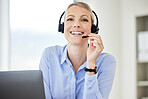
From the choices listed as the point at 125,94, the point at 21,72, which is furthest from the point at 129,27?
the point at 21,72

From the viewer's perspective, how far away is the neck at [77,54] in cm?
132

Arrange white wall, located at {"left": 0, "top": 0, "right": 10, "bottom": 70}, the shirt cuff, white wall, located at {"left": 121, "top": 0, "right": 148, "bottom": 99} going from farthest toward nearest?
white wall, located at {"left": 121, "top": 0, "right": 148, "bottom": 99} → white wall, located at {"left": 0, "top": 0, "right": 10, "bottom": 70} → the shirt cuff

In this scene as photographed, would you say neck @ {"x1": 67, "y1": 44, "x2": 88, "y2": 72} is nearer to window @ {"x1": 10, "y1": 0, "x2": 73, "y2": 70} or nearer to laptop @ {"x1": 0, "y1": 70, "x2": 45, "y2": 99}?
laptop @ {"x1": 0, "y1": 70, "x2": 45, "y2": 99}

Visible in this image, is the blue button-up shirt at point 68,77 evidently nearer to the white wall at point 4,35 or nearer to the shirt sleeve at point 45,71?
the shirt sleeve at point 45,71

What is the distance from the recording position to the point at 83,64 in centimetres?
131

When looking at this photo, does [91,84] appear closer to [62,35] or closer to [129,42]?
[62,35]

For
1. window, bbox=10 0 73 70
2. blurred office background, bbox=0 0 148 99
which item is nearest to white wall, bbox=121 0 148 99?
blurred office background, bbox=0 0 148 99

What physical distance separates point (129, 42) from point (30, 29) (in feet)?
5.56

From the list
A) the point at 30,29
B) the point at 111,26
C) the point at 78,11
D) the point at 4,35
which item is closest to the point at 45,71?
the point at 78,11

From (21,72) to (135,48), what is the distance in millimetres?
2874

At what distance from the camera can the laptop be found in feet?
2.66

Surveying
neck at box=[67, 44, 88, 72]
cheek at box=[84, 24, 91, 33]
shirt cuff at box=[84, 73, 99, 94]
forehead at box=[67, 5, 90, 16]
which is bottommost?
shirt cuff at box=[84, 73, 99, 94]

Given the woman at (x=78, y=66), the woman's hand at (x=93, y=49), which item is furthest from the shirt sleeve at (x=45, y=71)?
the woman's hand at (x=93, y=49)

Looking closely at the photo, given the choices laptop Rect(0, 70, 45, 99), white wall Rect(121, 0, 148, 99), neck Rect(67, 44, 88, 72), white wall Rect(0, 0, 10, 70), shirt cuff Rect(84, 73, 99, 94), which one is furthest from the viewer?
white wall Rect(121, 0, 148, 99)
